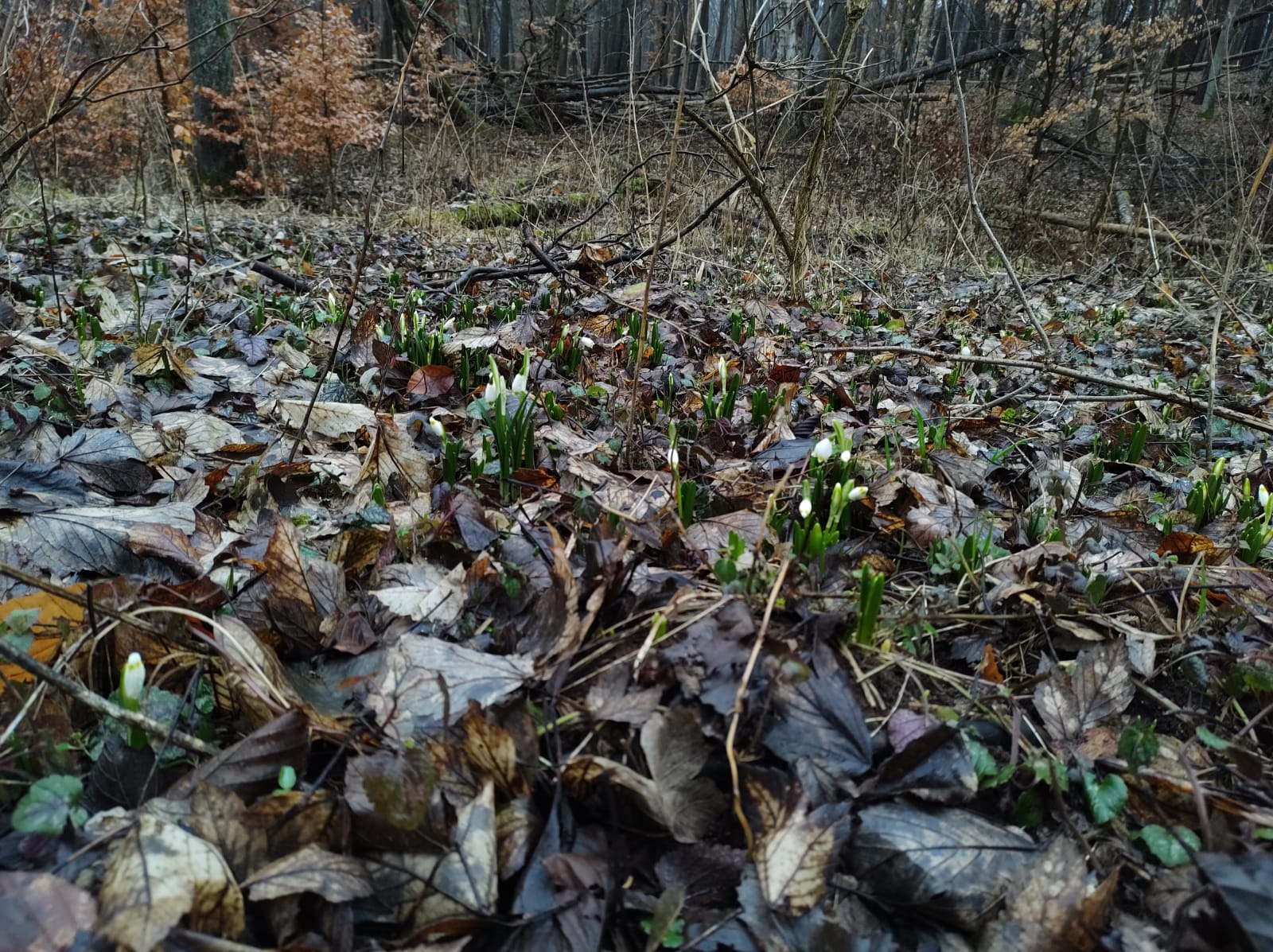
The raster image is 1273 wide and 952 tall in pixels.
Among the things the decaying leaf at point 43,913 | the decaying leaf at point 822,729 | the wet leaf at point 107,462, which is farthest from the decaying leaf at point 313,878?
the wet leaf at point 107,462

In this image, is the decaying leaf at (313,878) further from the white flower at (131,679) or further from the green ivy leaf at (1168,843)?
the green ivy leaf at (1168,843)

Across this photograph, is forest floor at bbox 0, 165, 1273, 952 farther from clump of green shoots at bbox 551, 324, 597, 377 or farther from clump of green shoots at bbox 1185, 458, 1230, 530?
clump of green shoots at bbox 551, 324, 597, 377

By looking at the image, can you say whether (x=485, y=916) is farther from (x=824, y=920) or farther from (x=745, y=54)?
(x=745, y=54)

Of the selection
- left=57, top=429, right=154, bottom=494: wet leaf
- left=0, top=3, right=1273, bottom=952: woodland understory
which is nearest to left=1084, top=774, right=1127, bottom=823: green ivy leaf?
left=0, top=3, right=1273, bottom=952: woodland understory

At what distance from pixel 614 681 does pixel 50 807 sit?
865mm

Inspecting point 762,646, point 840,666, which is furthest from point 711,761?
point 840,666

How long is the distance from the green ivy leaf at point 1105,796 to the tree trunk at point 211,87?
37.6ft

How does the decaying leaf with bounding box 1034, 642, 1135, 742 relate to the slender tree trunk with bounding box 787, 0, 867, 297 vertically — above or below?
below

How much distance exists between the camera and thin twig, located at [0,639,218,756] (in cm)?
113

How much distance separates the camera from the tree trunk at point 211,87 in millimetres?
9664

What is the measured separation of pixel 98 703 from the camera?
1181mm

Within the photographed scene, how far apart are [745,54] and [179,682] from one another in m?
4.60

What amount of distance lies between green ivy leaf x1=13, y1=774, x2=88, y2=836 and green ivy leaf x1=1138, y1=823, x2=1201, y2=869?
1.64 meters

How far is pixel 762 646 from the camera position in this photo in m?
1.41
